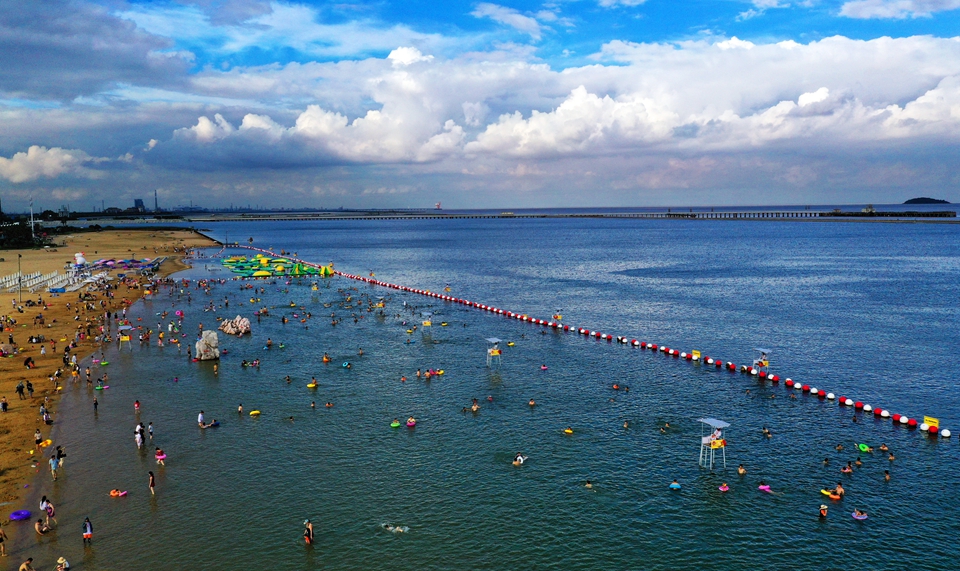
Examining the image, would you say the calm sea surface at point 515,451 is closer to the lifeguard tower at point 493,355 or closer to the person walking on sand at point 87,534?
the person walking on sand at point 87,534

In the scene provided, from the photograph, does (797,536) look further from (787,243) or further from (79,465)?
(787,243)

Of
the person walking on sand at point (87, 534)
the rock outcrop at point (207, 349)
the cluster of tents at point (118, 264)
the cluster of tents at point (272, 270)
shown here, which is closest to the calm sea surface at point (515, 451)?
the person walking on sand at point (87, 534)

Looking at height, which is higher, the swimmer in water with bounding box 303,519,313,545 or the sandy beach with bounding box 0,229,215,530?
the sandy beach with bounding box 0,229,215,530

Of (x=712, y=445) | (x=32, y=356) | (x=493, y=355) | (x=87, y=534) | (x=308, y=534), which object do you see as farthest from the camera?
(x=493, y=355)

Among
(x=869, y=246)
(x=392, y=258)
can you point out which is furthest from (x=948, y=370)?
(x=869, y=246)

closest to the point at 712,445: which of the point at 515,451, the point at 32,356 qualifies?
the point at 515,451

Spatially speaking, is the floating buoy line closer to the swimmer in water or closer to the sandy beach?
the swimmer in water

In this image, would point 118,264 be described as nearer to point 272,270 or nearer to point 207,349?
point 272,270

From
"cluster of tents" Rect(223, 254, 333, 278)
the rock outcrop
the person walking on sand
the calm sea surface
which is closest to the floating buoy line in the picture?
the calm sea surface
